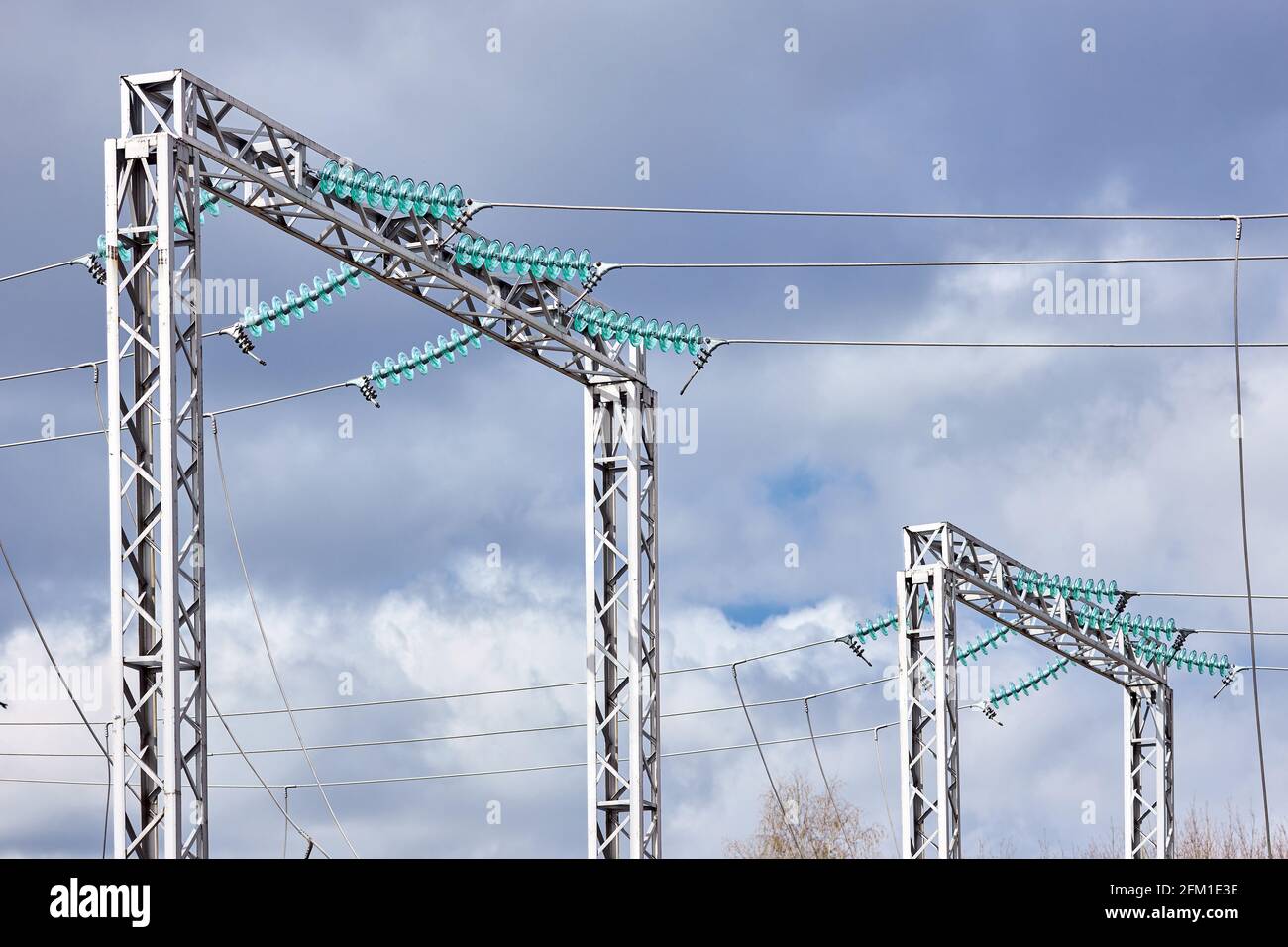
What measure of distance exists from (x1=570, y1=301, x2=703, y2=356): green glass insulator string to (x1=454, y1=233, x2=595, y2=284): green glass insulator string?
1.24 feet

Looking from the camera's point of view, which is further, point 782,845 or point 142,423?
point 782,845

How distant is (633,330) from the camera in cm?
1748

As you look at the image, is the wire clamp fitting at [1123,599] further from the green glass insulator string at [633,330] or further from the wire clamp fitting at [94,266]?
the wire clamp fitting at [94,266]

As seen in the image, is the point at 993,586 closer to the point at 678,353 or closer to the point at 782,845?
the point at 678,353

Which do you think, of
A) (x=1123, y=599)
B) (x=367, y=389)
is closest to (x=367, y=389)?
(x=367, y=389)

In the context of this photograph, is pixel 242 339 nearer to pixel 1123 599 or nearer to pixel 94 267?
pixel 94 267

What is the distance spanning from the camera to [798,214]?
18406 millimetres

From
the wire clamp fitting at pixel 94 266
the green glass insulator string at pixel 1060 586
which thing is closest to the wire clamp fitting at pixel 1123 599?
the green glass insulator string at pixel 1060 586

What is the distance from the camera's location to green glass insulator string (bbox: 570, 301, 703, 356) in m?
17.1

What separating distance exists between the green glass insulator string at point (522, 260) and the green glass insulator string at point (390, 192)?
0.37 m

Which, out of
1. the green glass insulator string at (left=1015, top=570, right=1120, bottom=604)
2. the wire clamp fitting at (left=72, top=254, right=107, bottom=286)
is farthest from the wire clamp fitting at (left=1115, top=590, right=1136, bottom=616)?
the wire clamp fitting at (left=72, top=254, right=107, bottom=286)

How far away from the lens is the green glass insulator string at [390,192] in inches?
558
